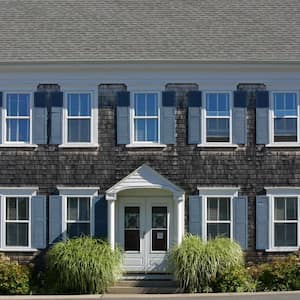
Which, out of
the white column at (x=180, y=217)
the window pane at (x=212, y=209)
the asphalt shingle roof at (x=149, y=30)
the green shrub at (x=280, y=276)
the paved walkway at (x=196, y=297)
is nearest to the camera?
the paved walkway at (x=196, y=297)

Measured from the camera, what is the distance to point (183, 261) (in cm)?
2098

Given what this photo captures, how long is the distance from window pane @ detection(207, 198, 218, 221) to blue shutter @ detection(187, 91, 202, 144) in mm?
1802

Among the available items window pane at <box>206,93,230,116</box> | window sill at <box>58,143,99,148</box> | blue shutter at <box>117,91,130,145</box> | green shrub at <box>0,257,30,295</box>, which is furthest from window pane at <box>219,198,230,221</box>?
green shrub at <box>0,257,30,295</box>

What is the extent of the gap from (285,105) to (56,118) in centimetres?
688

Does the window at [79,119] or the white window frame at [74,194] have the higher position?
the window at [79,119]

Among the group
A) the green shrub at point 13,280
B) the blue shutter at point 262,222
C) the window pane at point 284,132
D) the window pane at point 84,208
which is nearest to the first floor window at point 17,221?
the green shrub at point 13,280

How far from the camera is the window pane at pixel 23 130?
22906 mm

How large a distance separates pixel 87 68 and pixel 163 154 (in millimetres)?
3427

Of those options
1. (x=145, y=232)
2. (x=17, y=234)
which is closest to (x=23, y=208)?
(x=17, y=234)

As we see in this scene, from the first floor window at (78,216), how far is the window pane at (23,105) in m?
2.91

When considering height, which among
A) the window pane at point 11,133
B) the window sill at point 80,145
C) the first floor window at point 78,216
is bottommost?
the first floor window at point 78,216

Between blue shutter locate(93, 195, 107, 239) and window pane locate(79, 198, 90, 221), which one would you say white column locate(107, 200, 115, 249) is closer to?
blue shutter locate(93, 195, 107, 239)

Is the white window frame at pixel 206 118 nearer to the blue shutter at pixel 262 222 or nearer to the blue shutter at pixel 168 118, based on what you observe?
the blue shutter at pixel 168 118

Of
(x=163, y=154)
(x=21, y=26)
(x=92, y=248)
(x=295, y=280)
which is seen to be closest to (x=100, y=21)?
(x=21, y=26)
